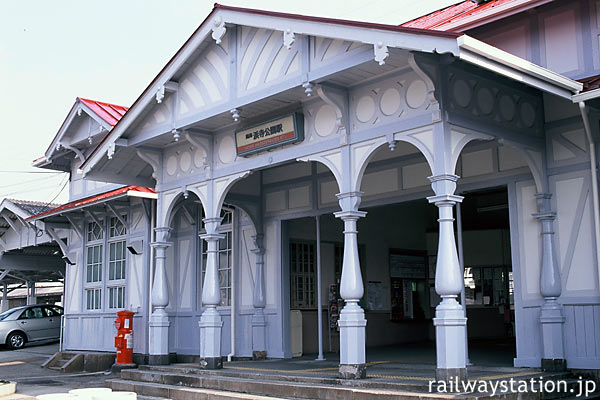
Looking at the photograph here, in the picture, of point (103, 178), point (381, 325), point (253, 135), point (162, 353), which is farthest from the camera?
point (381, 325)

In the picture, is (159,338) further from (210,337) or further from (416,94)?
(416,94)

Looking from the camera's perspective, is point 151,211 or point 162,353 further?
point 151,211

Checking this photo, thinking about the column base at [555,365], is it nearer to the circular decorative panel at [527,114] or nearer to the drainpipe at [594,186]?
the drainpipe at [594,186]

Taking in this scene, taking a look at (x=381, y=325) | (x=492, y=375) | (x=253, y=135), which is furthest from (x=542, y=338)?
(x=381, y=325)

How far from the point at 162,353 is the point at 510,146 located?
7056 millimetres

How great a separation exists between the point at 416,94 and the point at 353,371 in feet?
11.7

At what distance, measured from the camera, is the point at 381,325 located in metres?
15.6

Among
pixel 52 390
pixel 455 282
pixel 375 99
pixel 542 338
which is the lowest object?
pixel 52 390

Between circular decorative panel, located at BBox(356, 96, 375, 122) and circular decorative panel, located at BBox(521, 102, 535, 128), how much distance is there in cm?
214

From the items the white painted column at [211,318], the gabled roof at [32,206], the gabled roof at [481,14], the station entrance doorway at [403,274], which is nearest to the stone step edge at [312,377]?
the white painted column at [211,318]

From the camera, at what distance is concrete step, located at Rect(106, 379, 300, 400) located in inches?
376

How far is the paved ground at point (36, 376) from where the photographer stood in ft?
42.5

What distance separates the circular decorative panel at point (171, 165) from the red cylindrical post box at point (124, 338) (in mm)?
3991

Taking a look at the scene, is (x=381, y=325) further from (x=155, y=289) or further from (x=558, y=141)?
(x=558, y=141)
